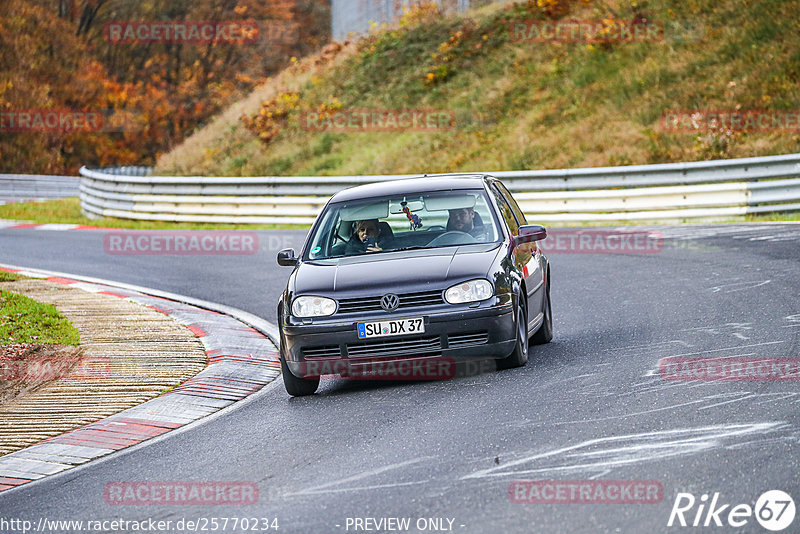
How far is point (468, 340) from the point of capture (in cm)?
844

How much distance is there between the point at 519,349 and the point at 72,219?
76.3 feet

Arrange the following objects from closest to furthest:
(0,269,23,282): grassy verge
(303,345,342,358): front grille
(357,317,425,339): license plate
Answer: (357,317,425,339): license plate
(303,345,342,358): front grille
(0,269,23,282): grassy verge

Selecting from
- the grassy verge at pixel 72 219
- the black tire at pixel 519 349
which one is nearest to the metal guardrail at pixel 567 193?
the grassy verge at pixel 72 219

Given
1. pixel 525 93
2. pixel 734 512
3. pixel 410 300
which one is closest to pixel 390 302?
pixel 410 300

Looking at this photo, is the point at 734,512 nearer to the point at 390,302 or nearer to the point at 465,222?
the point at 390,302

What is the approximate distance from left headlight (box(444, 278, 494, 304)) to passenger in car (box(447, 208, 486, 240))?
1.06 m

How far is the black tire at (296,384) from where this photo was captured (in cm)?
877

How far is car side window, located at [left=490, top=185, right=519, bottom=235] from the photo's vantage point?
32.2ft

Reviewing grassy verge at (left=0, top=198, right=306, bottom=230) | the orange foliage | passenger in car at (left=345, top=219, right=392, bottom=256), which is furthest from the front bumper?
the orange foliage

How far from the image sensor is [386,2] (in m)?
45.2

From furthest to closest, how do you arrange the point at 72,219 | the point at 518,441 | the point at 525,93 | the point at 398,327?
the point at 525,93
the point at 72,219
the point at 398,327
the point at 518,441

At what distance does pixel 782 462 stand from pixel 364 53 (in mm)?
38362

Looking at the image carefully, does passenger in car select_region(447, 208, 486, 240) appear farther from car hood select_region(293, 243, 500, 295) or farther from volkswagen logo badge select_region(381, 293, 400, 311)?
volkswagen logo badge select_region(381, 293, 400, 311)

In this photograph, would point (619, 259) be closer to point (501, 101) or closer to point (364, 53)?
point (501, 101)
